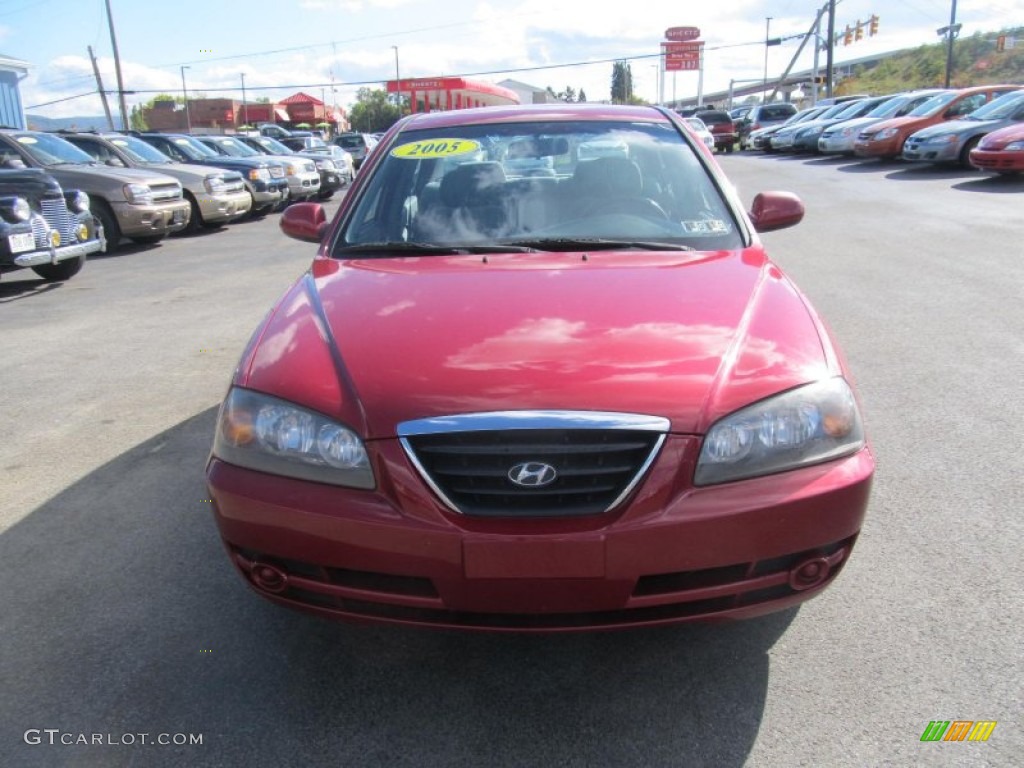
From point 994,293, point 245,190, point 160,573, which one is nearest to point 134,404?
point 160,573

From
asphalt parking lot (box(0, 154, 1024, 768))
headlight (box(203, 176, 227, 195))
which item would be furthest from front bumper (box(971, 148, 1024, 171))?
headlight (box(203, 176, 227, 195))

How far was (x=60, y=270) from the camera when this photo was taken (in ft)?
33.5

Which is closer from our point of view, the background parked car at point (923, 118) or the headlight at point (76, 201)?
the headlight at point (76, 201)

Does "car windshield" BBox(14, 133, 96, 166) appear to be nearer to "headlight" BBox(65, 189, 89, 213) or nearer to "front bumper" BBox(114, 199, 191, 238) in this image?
"front bumper" BBox(114, 199, 191, 238)

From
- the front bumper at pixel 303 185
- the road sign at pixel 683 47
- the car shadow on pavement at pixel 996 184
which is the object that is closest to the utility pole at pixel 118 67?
the front bumper at pixel 303 185

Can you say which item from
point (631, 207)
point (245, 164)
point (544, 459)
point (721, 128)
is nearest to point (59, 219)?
point (245, 164)

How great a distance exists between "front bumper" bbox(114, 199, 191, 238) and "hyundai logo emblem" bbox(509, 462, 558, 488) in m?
11.9

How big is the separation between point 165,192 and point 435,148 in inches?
409

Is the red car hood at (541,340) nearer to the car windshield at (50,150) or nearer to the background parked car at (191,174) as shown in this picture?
the car windshield at (50,150)

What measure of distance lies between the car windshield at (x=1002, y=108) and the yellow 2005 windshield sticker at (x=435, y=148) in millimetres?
16660

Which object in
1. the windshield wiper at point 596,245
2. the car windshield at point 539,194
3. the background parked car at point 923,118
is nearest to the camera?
the windshield wiper at point 596,245

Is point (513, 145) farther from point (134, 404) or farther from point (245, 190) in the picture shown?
point (245, 190)

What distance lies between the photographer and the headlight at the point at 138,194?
12352mm

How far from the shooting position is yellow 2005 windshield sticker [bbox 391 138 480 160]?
12.8ft
